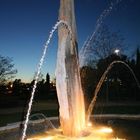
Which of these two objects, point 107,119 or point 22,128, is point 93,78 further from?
point 22,128

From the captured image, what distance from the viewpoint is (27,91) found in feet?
102

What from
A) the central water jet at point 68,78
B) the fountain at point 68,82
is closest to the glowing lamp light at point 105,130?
the fountain at point 68,82

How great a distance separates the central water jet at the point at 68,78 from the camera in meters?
10.4

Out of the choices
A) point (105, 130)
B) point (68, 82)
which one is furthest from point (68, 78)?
point (105, 130)

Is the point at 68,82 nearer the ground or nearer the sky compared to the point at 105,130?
nearer the sky

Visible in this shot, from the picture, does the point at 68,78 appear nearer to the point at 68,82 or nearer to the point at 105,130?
the point at 68,82

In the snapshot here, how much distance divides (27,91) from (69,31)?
2095cm

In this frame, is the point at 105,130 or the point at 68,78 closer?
the point at 68,78

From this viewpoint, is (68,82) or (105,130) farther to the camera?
(105,130)

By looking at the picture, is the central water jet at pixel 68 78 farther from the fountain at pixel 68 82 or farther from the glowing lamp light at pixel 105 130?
the glowing lamp light at pixel 105 130

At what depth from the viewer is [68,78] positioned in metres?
10.4

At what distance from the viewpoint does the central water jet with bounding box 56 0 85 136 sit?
10.4m

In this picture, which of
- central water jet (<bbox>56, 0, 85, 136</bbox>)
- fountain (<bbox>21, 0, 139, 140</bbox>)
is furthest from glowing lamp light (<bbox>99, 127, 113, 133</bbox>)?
central water jet (<bbox>56, 0, 85, 136</bbox>)

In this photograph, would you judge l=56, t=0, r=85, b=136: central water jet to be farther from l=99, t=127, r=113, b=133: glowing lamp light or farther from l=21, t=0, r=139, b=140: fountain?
l=99, t=127, r=113, b=133: glowing lamp light
